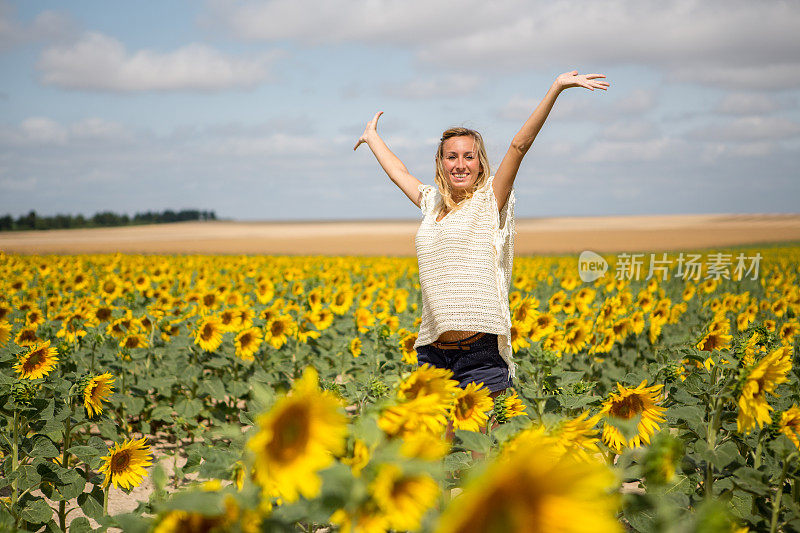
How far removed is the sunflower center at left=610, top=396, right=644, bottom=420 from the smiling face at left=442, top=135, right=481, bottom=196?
1.49 metres

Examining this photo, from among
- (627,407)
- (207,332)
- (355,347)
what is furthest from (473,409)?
(355,347)

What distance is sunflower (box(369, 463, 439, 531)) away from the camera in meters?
0.95

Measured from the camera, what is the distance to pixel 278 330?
538 centimetres

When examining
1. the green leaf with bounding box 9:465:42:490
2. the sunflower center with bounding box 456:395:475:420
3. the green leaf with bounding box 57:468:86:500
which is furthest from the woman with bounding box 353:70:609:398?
the green leaf with bounding box 9:465:42:490

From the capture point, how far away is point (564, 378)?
10.1 ft

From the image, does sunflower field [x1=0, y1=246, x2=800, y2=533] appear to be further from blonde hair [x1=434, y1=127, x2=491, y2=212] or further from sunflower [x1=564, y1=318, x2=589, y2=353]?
blonde hair [x1=434, y1=127, x2=491, y2=212]

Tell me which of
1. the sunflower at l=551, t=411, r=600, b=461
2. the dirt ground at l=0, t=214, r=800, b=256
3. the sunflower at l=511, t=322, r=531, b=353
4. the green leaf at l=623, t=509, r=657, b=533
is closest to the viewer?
the sunflower at l=551, t=411, r=600, b=461

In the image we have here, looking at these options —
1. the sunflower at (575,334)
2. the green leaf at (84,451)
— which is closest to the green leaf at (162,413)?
the green leaf at (84,451)

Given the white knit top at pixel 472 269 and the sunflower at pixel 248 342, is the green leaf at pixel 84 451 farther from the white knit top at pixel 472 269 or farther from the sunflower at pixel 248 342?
the sunflower at pixel 248 342

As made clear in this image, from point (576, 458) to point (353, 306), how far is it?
7.10 meters

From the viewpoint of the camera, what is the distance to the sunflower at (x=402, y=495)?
3.12 feet

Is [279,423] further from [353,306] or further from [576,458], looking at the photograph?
[353,306]

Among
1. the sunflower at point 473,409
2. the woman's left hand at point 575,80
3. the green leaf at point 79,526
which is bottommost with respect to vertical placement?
the green leaf at point 79,526

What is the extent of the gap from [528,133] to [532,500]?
95.7 inches
